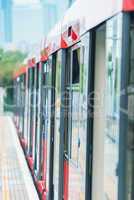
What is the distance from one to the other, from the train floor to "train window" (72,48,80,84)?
14.2ft

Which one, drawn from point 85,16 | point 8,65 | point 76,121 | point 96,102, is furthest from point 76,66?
point 8,65

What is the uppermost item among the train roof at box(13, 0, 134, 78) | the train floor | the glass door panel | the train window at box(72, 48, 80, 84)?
the train roof at box(13, 0, 134, 78)

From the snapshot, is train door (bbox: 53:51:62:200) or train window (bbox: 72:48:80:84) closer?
train window (bbox: 72:48:80:84)

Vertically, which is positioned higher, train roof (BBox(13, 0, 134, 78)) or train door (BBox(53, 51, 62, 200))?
train roof (BBox(13, 0, 134, 78))

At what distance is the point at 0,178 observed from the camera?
12.4 m

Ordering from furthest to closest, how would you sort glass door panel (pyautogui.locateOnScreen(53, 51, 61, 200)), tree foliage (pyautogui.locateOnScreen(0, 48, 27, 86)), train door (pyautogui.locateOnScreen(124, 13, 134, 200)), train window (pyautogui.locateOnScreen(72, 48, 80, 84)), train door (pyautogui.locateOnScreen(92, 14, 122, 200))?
tree foliage (pyautogui.locateOnScreen(0, 48, 27, 86)) < glass door panel (pyautogui.locateOnScreen(53, 51, 61, 200)) < train window (pyautogui.locateOnScreen(72, 48, 80, 84)) < train door (pyautogui.locateOnScreen(92, 14, 122, 200)) < train door (pyautogui.locateOnScreen(124, 13, 134, 200))

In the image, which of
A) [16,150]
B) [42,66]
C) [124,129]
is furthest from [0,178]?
[124,129]

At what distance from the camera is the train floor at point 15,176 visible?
10.1m

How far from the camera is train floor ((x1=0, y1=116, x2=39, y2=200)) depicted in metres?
10.1

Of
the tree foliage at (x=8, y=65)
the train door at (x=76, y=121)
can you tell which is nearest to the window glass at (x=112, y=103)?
the train door at (x=76, y=121)

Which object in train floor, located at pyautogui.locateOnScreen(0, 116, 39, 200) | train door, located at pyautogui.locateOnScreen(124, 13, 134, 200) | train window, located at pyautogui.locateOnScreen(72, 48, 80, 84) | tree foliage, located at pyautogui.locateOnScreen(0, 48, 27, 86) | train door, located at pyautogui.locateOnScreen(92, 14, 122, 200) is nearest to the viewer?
train door, located at pyautogui.locateOnScreen(124, 13, 134, 200)

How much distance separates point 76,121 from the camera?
188 inches

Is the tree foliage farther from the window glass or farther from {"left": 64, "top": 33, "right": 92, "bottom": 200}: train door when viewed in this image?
the window glass

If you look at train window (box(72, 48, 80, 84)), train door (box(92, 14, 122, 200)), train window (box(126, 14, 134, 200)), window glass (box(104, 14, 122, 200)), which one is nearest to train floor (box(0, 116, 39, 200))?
train window (box(72, 48, 80, 84))
